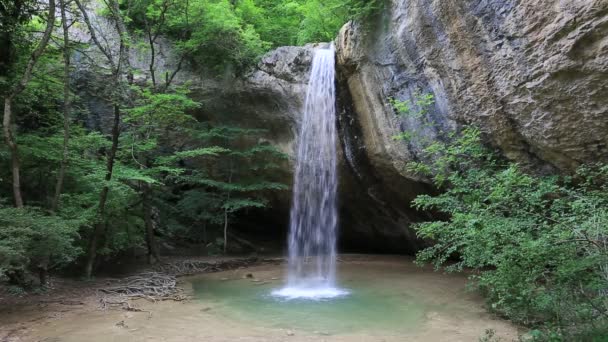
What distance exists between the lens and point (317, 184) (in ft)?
42.7

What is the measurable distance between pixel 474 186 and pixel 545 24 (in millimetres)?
2598

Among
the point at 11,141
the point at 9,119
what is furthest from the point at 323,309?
the point at 9,119

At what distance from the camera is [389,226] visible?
13750 millimetres

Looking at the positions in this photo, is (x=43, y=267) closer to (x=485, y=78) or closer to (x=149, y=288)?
(x=149, y=288)

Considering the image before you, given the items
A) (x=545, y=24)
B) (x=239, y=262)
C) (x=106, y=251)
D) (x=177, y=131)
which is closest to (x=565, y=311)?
(x=545, y=24)

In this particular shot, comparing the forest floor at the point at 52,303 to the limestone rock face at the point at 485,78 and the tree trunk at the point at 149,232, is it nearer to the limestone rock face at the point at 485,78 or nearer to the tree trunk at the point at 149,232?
the tree trunk at the point at 149,232

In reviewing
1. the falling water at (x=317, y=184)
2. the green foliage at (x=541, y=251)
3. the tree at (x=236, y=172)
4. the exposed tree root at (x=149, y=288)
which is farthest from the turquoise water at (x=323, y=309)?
the tree at (x=236, y=172)

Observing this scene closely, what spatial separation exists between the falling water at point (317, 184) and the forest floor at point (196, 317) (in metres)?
2.64

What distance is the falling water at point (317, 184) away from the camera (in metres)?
11.8

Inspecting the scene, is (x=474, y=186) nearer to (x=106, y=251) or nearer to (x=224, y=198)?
(x=106, y=251)

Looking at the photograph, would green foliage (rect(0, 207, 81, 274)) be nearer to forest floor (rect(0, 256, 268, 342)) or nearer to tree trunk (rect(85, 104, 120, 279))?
forest floor (rect(0, 256, 268, 342))

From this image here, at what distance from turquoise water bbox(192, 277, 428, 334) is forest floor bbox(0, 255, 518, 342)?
5 centimetres

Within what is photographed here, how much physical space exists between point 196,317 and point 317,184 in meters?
7.05

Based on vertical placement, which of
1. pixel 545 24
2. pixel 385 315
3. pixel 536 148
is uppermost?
pixel 545 24
